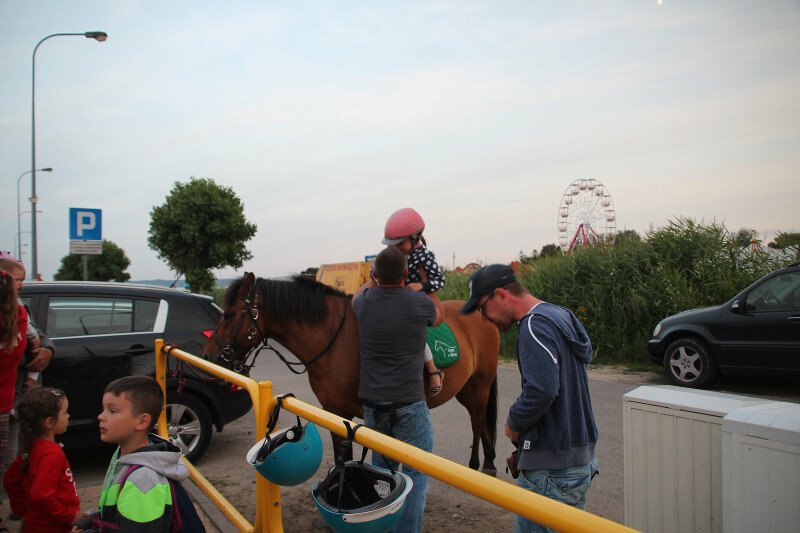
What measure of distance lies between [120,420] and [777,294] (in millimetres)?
9364

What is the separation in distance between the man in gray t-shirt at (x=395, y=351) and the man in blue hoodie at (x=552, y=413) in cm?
82

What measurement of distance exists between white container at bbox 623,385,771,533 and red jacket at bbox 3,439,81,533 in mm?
2964

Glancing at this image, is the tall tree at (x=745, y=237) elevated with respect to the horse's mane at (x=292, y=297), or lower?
elevated

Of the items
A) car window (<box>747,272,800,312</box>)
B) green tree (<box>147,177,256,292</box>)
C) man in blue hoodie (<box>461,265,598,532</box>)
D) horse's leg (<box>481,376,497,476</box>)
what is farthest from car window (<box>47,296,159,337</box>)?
green tree (<box>147,177,256,292</box>)

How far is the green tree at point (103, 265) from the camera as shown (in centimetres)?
5788

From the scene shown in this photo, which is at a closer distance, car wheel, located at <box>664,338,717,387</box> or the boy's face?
the boy's face

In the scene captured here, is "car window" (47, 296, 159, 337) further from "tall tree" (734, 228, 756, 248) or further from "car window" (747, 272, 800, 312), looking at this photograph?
"tall tree" (734, 228, 756, 248)

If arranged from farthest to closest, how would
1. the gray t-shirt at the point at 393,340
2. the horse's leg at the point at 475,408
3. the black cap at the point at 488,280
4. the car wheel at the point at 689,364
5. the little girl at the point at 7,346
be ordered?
the car wheel at the point at 689,364
the horse's leg at the point at 475,408
the little girl at the point at 7,346
the gray t-shirt at the point at 393,340
the black cap at the point at 488,280

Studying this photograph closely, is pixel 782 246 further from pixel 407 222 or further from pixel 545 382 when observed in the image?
pixel 545 382

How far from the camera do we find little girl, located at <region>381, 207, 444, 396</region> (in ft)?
13.1

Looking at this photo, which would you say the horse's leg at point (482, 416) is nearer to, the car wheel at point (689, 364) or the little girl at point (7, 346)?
the little girl at point (7, 346)

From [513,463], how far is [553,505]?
4.51 feet

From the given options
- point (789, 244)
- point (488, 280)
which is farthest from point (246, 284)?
point (789, 244)

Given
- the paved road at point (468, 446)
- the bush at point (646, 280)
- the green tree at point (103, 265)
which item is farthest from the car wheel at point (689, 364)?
the green tree at point (103, 265)
